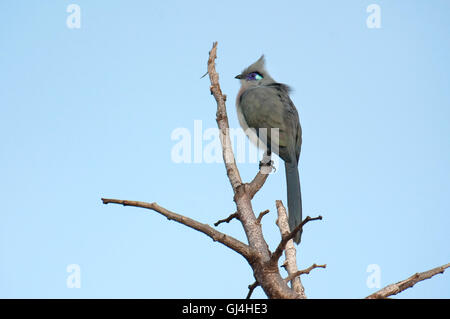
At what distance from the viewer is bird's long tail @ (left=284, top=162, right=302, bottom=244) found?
4.61m

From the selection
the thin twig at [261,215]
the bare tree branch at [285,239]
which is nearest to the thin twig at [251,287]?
the bare tree branch at [285,239]

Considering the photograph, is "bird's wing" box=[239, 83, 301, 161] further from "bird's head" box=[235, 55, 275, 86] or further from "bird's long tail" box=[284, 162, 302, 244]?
"bird's head" box=[235, 55, 275, 86]

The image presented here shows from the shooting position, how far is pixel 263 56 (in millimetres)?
7051

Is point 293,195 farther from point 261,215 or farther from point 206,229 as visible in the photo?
point 206,229

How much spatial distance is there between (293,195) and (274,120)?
133cm

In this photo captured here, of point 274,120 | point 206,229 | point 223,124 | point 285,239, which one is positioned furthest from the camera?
point 274,120

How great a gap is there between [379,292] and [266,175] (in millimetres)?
1282

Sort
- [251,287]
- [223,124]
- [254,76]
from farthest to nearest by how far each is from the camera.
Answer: [254,76] → [223,124] → [251,287]

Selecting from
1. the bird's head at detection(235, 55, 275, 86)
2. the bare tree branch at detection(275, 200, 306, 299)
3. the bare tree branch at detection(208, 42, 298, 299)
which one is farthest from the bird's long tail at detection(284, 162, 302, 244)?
the bird's head at detection(235, 55, 275, 86)

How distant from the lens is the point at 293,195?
4855 millimetres

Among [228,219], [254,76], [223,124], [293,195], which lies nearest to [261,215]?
[228,219]
